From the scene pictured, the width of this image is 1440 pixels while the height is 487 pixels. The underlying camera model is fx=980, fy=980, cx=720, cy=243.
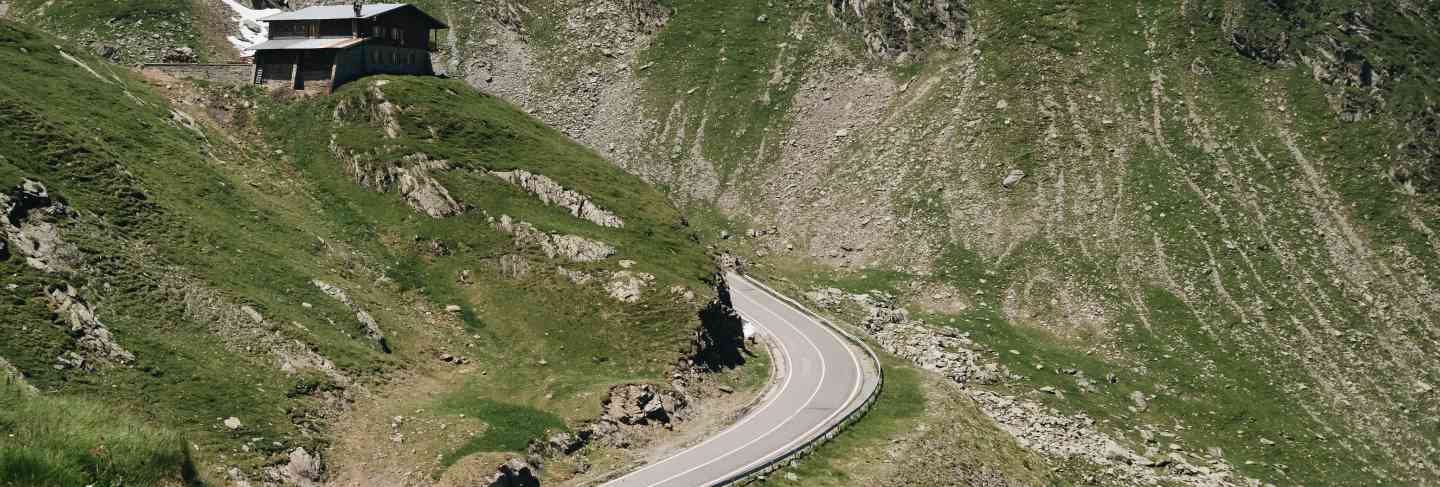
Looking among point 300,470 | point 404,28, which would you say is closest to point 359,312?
point 300,470

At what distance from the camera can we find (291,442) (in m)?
43.8

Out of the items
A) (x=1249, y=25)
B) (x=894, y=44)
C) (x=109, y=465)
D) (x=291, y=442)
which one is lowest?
(x=291, y=442)

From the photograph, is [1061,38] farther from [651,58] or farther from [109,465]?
[109,465]

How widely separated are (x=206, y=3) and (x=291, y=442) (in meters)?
71.1

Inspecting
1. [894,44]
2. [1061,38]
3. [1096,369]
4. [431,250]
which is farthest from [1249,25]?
[431,250]

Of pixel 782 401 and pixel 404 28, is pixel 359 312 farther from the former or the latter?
pixel 404 28

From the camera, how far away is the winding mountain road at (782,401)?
49625 millimetres

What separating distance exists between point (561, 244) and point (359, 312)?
14.5 m

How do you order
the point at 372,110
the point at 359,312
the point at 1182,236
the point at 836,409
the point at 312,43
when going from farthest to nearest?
the point at 1182,236 < the point at 312,43 < the point at 372,110 < the point at 836,409 < the point at 359,312

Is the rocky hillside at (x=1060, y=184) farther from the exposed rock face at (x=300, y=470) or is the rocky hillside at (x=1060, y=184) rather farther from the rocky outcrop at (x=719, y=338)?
the exposed rock face at (x=300, y=470)

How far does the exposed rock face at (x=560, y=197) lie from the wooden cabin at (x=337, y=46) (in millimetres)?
18963

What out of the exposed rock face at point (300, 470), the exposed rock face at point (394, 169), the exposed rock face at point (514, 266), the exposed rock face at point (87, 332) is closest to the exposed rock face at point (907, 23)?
the exposed rock face at point (394, 169)

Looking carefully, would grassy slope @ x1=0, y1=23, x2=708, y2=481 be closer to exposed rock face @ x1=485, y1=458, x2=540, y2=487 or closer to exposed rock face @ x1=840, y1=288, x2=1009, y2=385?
exposed rock face @ x1=485, y1=458, x2=540, y2=487

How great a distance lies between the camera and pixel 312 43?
8212cm
